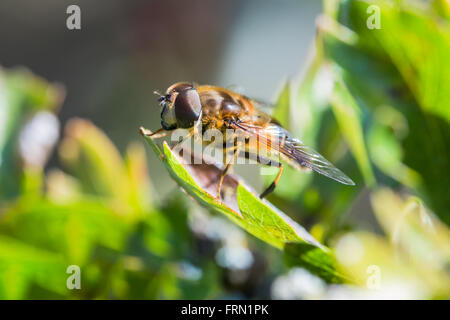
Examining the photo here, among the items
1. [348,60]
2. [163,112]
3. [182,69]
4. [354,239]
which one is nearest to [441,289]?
[354,239]

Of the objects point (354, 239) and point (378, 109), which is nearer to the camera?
point (378, 109)

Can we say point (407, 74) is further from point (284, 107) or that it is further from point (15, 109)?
point (15, 109)

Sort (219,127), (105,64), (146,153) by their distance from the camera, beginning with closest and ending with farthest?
(219,127)
(146,153)
(105,64)

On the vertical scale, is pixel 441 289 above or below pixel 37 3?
below

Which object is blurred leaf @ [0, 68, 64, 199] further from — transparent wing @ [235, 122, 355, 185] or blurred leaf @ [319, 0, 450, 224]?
blurred leaf @ [319, 0, 450, 224]
